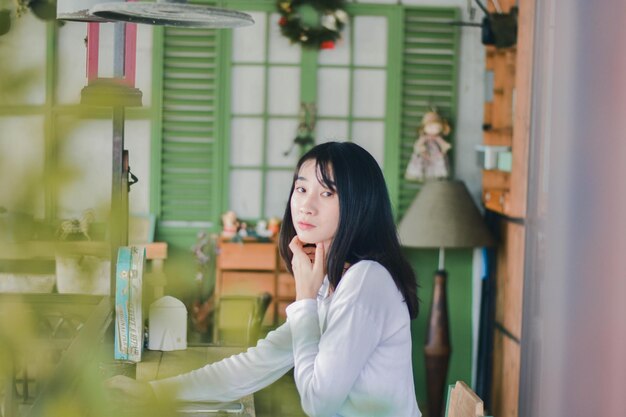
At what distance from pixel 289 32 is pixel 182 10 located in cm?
371

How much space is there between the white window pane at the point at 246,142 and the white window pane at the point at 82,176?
493cm

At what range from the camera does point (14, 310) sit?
40cm

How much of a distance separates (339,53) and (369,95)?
28cm

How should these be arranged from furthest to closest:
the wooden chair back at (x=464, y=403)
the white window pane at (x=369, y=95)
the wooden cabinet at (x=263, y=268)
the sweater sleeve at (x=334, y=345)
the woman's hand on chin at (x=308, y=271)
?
the white window pane at (x=369, y=95), the wooden cabinet at (x=263, y=268), the wooden chair back at (x=464, y=403), the woman's hand on chin at (x=308, y=271), the sweater sleeve at (x=334, y=345)

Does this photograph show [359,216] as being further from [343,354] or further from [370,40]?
[370,40]

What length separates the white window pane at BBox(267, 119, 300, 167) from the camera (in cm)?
535

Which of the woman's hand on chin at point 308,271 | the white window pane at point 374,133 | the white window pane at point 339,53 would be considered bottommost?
the woman's hand on chin at point 308,271

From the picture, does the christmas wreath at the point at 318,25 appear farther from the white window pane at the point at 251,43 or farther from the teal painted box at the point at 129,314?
the teal painted box at the point at 129,314

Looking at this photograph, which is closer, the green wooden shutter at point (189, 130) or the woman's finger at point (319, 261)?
the woman's finger at point (319, 261)

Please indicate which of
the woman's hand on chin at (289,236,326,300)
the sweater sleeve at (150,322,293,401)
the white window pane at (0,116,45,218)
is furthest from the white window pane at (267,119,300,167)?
the white window pane at (0,116,45,218)

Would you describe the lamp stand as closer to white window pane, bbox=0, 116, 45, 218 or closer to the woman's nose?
the woman's nose

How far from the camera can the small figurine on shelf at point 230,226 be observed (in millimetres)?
5191

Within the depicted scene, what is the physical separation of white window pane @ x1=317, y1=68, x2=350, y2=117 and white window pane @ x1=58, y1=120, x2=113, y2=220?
4963 mm

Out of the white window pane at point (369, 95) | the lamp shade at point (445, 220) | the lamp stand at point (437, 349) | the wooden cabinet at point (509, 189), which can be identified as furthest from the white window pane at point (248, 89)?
the lamp stand at point (437, 349)
